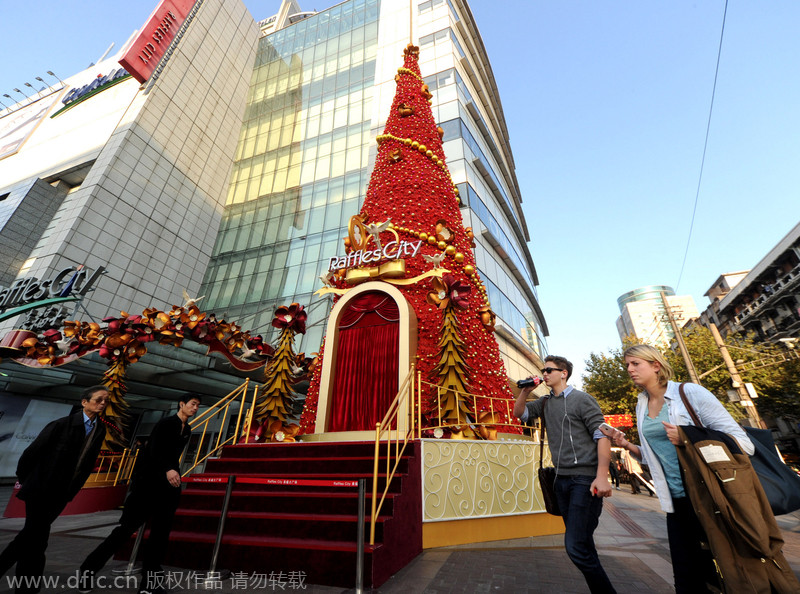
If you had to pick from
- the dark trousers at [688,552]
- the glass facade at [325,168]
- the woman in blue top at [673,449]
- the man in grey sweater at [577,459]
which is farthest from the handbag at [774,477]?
the glass facade at [325,168]

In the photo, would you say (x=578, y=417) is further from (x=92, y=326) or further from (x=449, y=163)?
(x=449, y=163)

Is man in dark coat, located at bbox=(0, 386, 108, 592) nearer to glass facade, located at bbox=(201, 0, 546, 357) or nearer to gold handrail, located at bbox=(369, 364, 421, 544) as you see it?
gold handrail, located at bbox=(369, 364, 421, 544)

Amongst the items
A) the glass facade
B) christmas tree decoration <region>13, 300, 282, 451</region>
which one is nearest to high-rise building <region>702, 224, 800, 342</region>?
the glass facade

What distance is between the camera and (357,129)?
71.7 ft

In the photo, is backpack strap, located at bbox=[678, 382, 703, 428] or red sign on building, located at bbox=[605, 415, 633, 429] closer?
backpack strap, located at bbox=[678, 382, 703, 428]

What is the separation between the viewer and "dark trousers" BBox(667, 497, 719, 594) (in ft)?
6.88

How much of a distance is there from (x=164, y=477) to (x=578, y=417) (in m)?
3.58

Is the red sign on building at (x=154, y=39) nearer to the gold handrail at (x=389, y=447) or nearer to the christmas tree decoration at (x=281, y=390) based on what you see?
the christmas tree decoration at (x=281, y=390)

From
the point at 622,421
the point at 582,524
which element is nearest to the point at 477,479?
the point at 582,524

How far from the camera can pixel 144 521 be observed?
2939mm

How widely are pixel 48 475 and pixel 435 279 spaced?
209 inches

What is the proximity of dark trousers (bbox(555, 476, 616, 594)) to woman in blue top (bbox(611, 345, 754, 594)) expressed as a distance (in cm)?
42

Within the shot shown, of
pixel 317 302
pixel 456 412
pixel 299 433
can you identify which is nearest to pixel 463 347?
pixel 456 412

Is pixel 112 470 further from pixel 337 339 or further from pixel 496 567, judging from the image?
pixel 496 567
